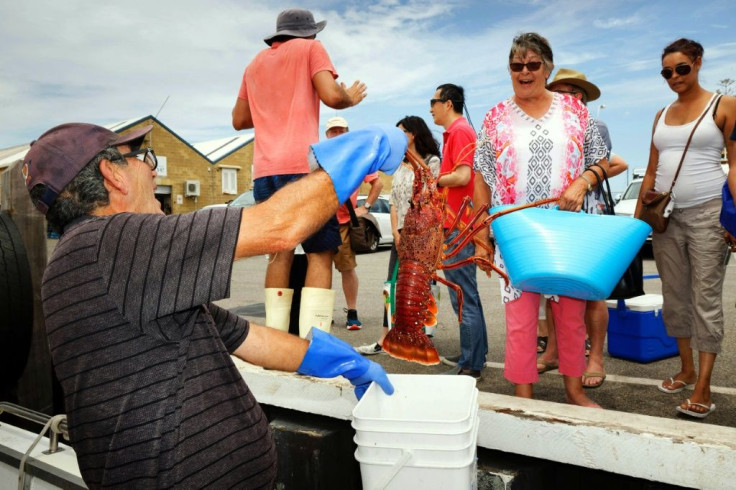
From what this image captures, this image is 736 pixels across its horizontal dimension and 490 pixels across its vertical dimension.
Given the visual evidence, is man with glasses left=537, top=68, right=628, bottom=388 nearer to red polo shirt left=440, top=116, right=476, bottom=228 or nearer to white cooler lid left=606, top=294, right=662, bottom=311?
white cooler lid left=606, top=294, right=662, bottom=311

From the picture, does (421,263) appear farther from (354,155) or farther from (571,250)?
(354,155)

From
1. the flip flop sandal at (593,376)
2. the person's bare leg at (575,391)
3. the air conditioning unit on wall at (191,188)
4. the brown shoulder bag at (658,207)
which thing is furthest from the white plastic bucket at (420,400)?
the air conditioning unit on wall at (191,188)

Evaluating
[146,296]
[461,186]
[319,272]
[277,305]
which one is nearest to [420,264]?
[319,272]

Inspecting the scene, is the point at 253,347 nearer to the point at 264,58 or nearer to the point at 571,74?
the point at 264,58

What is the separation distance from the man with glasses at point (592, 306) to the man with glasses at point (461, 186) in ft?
1.85

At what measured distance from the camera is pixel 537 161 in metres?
3.17

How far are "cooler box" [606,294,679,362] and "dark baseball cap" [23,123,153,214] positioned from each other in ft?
12.4

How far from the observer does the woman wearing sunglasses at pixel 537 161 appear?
10.3 feet

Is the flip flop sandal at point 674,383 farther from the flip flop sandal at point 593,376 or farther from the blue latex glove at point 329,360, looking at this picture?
the blue latex glove at point 329,360

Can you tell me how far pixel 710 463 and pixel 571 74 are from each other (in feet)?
11.0

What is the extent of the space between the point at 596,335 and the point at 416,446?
7.47ft

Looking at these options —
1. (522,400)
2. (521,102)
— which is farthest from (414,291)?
(521,102)

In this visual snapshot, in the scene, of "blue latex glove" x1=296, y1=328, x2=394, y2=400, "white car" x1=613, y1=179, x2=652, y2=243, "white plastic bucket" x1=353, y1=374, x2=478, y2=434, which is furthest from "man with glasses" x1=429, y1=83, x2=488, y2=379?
"white car" x1=613, y1=179, x2=652, y2=243

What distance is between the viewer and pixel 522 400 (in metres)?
2.87
